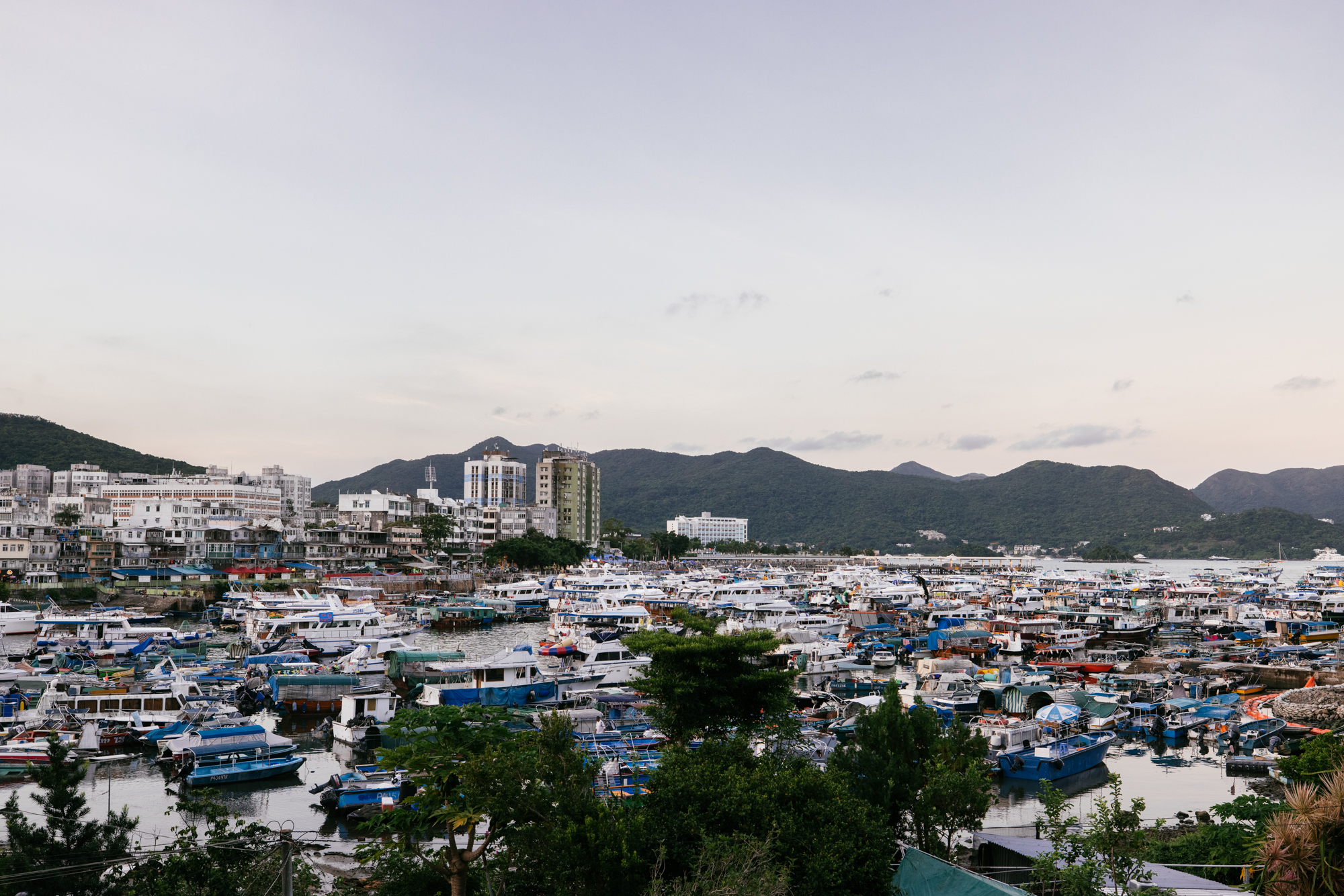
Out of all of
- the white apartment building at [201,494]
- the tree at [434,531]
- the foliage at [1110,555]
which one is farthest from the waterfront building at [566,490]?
the foliage at [1110,555]

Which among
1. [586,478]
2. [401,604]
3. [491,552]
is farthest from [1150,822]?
[586,478]

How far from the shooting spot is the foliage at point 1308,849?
5812 millimetres

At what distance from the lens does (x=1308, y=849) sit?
5863mm

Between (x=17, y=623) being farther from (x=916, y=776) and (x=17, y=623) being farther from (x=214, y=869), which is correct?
(x=916, y=776)

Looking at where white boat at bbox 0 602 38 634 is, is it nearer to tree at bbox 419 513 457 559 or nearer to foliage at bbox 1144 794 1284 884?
tree at bbox 419 513 457 559

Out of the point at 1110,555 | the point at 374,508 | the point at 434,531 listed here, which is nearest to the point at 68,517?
the point at 434,531

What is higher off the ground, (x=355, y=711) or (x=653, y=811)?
(x=653, y=811)

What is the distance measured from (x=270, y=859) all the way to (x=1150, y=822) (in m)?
17.8

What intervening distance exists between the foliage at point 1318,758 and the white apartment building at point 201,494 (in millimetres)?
94565

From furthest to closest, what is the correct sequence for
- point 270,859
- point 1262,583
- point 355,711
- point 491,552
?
point 491,552 → point 1262,583 → point 355,711 → point 270,859

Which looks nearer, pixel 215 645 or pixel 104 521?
pixel 215 645

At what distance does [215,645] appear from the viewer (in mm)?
45938

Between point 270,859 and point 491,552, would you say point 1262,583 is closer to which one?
point 491,552

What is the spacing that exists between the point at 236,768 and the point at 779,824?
17167 mm
